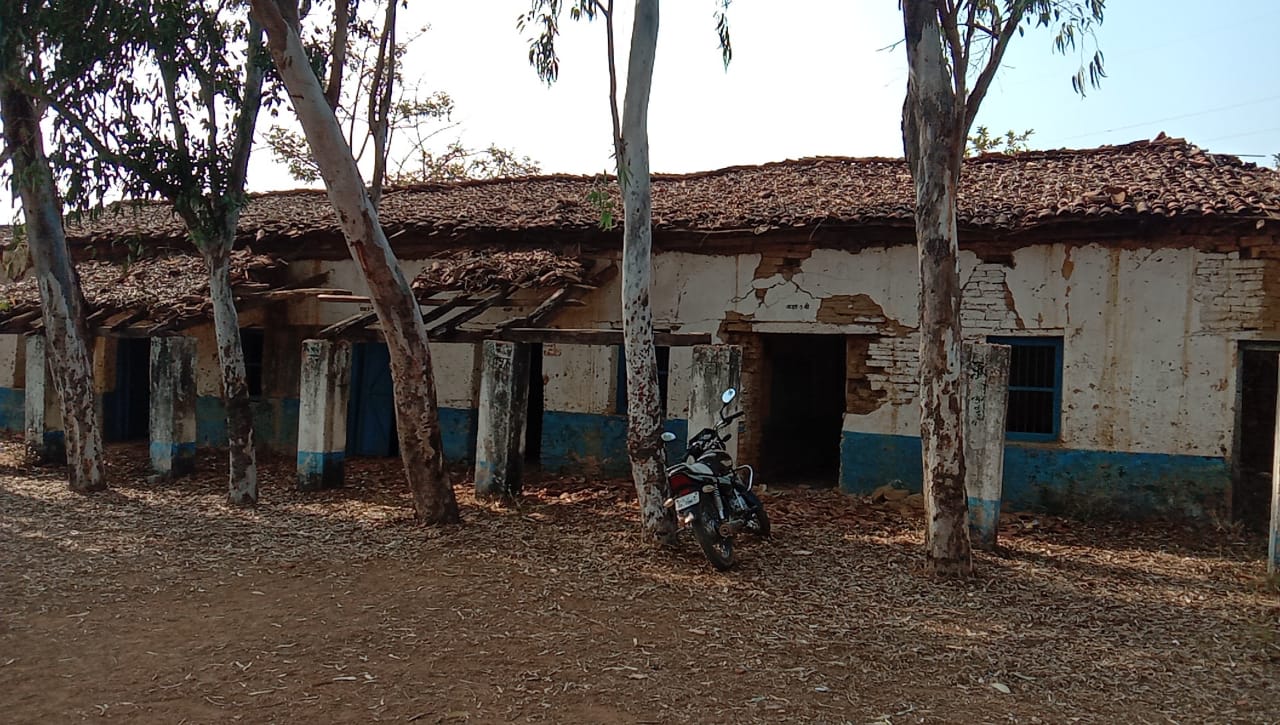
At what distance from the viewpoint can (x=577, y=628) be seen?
541 centimetres

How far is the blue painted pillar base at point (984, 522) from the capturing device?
290 inches

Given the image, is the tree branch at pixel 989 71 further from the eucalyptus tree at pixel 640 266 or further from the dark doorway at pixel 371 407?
the dark doorway at pixel 371 407

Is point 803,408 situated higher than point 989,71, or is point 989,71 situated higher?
point 989,71

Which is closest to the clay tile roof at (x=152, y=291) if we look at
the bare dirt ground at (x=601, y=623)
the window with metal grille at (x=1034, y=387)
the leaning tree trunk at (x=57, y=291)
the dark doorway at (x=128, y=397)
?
the leaning tree trunk at (x=57, y=291)

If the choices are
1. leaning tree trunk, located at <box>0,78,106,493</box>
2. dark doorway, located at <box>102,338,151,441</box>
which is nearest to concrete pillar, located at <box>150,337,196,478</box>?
leaning tree trunk, located at <box>0,78,106,493</box>

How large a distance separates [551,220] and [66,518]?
229 inches

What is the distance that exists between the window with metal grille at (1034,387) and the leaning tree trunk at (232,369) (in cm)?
741

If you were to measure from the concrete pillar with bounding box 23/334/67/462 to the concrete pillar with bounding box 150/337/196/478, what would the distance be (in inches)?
77.6

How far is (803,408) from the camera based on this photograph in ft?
41.3

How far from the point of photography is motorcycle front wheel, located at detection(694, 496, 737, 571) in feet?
21.4

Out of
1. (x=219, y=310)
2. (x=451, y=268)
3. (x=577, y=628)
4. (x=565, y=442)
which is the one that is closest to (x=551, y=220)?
(x=451, y=268)

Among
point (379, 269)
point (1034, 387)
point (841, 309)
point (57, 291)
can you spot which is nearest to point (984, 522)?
point (1034, 387)

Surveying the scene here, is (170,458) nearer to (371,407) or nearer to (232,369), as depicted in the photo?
(232,369)

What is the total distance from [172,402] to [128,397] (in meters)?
4.82
